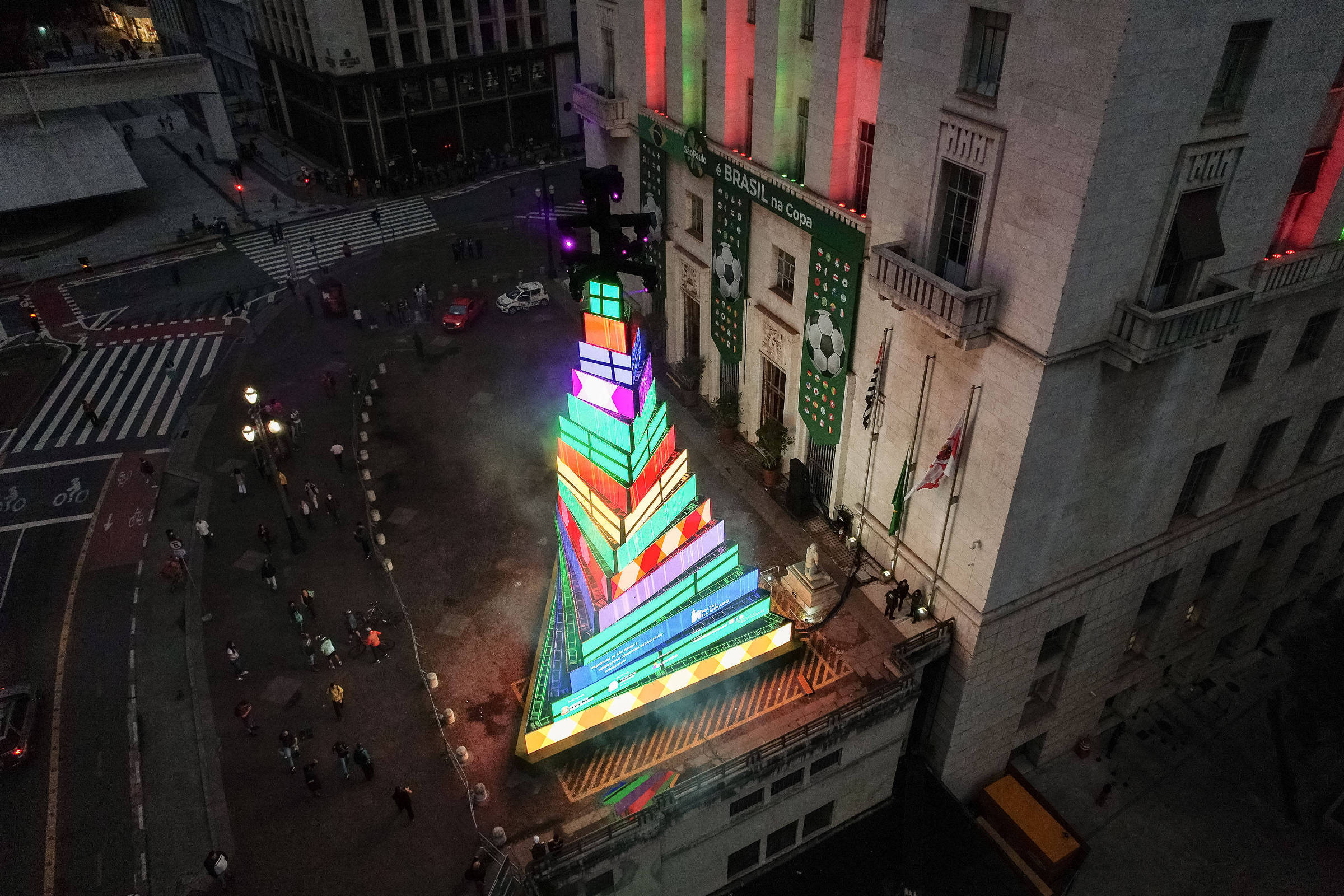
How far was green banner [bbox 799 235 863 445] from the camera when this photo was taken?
29828 millimetres

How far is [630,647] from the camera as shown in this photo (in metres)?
26.9

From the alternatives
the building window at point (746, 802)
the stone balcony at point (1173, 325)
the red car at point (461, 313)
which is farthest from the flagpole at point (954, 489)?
the red car at point (461, 313)

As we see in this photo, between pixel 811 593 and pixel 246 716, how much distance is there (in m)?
20.5

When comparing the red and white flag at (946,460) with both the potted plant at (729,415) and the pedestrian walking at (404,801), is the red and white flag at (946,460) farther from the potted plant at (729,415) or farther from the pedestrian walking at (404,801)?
the pedestrian walking at (404,801)

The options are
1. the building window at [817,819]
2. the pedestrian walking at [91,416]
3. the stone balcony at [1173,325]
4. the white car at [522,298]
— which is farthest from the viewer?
the white car at [522,298]

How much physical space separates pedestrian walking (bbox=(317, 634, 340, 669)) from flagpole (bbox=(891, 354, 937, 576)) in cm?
2140

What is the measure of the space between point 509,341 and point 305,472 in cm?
1552

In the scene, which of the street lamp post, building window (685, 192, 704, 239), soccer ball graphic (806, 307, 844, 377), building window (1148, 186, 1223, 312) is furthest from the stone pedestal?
the street lamp post

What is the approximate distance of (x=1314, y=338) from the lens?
94.2ft

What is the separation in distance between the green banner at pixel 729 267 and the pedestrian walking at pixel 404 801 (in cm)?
2232

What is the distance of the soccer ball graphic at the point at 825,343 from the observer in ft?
101

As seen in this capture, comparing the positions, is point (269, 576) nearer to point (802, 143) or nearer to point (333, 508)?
point (333, 508)

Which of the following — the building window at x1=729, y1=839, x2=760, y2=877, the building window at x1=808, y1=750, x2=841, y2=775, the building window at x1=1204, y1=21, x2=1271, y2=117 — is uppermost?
the building window at x1=1204, y1=21, x2=1271, y2=117

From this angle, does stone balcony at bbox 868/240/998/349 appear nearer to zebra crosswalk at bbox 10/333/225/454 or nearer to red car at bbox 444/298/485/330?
red car at bbox 444/298/485/330
